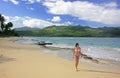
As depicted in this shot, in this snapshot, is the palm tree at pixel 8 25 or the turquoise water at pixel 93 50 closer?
the turquoise water at pixel 93 50

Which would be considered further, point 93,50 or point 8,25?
point 8,25

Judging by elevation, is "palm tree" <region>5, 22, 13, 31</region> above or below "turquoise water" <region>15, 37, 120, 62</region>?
above

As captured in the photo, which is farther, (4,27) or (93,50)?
(4,27)

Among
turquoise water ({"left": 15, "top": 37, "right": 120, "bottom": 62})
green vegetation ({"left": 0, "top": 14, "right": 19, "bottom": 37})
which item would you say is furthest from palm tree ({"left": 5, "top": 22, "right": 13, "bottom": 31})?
turquoise water ({"left": 15, "top": 37, "right": 120, "bottom": 62})

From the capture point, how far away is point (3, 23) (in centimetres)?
12531

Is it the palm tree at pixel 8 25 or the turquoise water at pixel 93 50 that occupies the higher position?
the palm tree at pixel 8 25

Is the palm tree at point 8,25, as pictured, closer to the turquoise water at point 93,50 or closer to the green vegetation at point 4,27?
the green vegetation at point 4,27

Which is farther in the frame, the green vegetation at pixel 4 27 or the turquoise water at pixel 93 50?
the green vegetation at pixel 4 27

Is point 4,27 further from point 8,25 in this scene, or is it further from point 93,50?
point 93,50

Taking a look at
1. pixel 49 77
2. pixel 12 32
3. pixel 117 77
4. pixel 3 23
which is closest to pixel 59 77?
pixel 49 77

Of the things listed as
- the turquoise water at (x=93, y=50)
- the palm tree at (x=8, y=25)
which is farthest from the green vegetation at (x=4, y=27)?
the turquoise water at (x=93, y=50)

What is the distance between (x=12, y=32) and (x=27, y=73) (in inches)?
5227

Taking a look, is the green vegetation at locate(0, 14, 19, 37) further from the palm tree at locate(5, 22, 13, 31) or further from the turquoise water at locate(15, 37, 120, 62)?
the turquoise water at locate(15, 37, 120, 62)

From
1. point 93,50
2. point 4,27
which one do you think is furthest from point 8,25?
point 93,50
